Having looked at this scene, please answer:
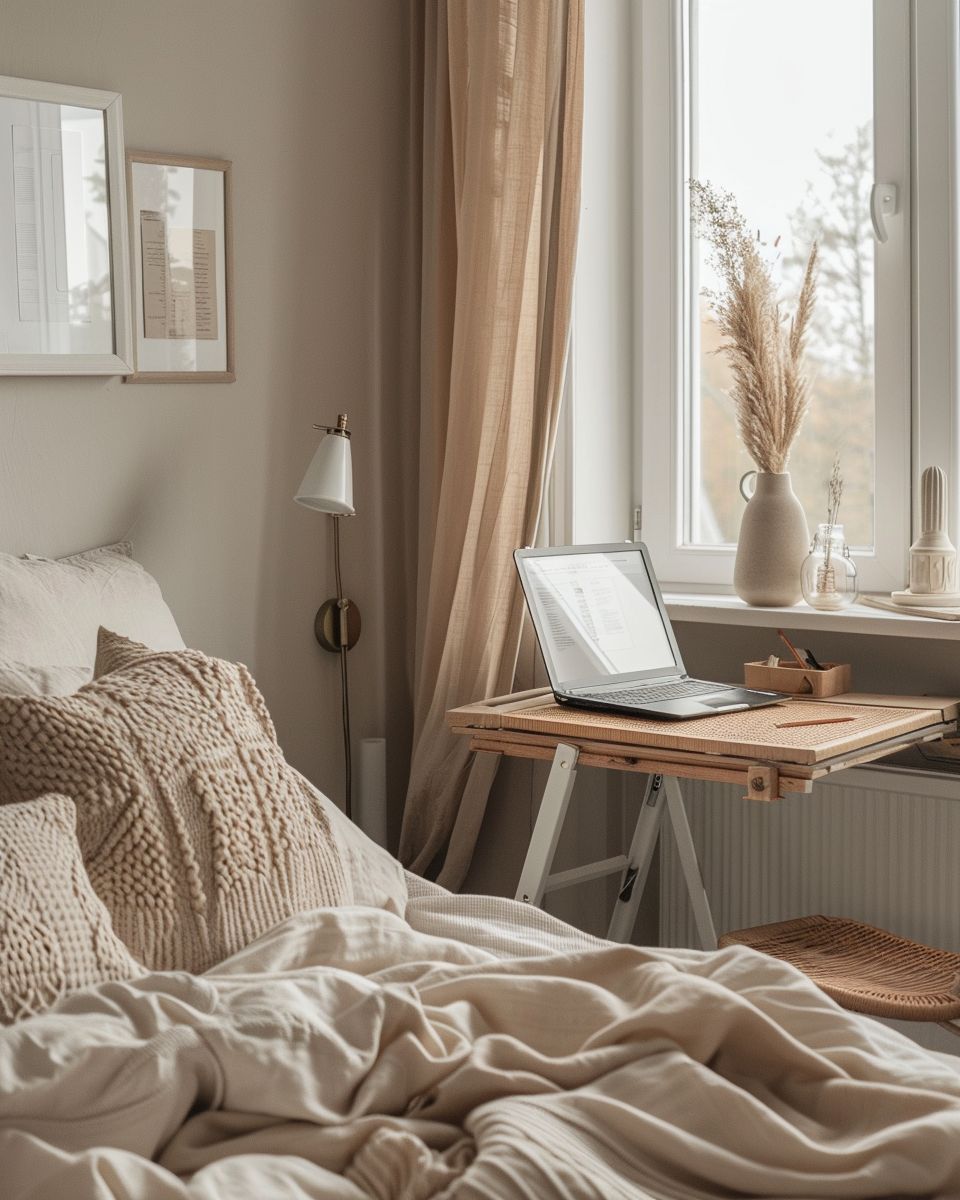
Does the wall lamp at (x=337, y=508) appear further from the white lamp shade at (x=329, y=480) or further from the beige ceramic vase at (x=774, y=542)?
the beige ceramic vase at (x=774, y=542)

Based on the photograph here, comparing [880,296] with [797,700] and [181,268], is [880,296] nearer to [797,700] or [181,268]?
[797,700]

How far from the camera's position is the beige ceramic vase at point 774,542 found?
8.29 feet

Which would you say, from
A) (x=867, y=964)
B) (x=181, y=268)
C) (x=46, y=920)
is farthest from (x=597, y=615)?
(x=46, y=920)

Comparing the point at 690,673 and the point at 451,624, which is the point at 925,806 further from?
the point at 451,624

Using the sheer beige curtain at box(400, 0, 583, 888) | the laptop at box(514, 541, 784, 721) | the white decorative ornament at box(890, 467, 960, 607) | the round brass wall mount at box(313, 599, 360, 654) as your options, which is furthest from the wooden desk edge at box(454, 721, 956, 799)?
the round brass wall mount at box(313, 599, 360, 654)

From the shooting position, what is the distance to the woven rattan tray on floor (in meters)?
1.97

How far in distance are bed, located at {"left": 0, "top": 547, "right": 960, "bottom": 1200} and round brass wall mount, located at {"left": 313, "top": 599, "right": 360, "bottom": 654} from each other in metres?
1.04

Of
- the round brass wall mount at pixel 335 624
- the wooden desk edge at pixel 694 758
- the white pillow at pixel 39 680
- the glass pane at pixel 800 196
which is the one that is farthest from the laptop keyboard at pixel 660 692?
the white pillow at pixel 39 680

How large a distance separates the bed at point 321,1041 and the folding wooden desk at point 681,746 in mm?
477

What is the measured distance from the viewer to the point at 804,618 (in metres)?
2.46

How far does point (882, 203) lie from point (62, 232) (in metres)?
1.40

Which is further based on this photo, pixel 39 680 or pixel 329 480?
pixel 329 480

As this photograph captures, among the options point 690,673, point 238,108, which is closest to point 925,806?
point 690,673

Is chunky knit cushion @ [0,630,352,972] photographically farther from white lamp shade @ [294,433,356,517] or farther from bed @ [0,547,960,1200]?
white lamp shade @ [294,433,356,517]
